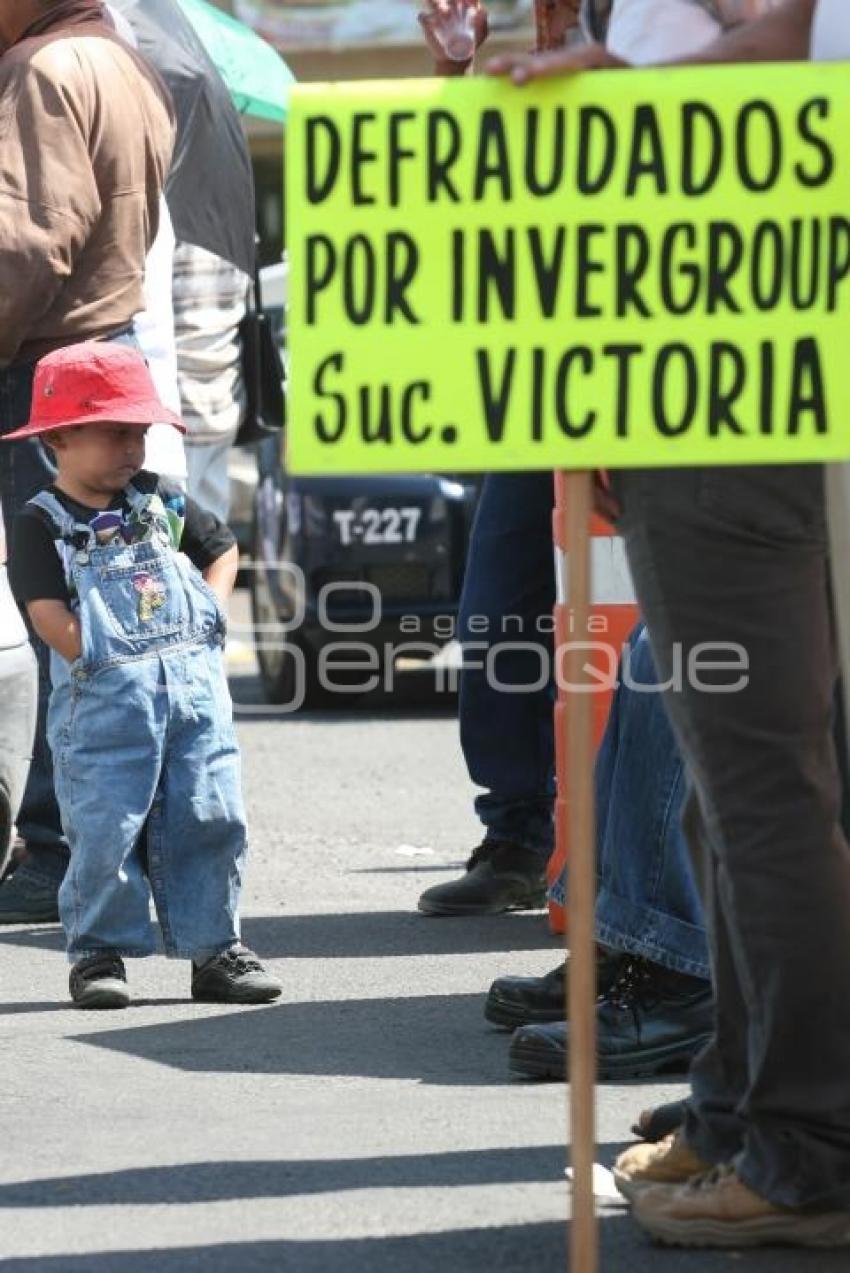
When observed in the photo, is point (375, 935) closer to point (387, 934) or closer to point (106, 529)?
point (387, 934)

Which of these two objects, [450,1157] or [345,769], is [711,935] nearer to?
[450,1157]

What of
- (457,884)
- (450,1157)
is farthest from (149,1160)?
(457,884)

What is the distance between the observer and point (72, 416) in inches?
211

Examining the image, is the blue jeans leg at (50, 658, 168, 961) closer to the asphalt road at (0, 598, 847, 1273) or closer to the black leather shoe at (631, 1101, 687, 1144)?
the asphalt road at (0, 598, 847, 1273)

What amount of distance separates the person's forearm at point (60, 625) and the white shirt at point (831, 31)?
2236 millimetres

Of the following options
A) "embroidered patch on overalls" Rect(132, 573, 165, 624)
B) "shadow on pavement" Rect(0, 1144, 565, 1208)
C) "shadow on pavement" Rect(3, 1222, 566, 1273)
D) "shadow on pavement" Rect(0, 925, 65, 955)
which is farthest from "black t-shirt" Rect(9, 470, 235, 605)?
"shadow on pavement" Rect(3, 1222, 566, 1273)

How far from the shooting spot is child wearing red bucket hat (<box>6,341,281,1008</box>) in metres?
5.36

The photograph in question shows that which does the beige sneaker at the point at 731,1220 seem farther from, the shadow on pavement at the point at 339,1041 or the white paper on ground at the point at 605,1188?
the shadow on pavement at the point at 339,1041

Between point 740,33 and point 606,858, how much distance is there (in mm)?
1736

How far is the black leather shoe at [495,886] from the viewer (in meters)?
6.49

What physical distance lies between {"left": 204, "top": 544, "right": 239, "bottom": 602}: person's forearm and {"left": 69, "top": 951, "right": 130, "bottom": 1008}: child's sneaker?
728 millimetres

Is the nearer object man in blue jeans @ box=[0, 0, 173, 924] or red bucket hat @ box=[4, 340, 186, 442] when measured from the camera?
red bucket hat @ box=[4, 340, 186, 442]

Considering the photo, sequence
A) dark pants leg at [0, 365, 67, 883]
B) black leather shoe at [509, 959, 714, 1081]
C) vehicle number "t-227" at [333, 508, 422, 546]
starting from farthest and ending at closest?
vehicle number "t-227" at [333, 508, 422, 546] → dark pants leg at [0, 365, 67, 883] → black leather shoe at [509, 959, 714, 1081]

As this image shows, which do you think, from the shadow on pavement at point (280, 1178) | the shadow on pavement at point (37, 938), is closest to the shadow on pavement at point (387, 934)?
A: the shadow on pavement at point (37, 938)
